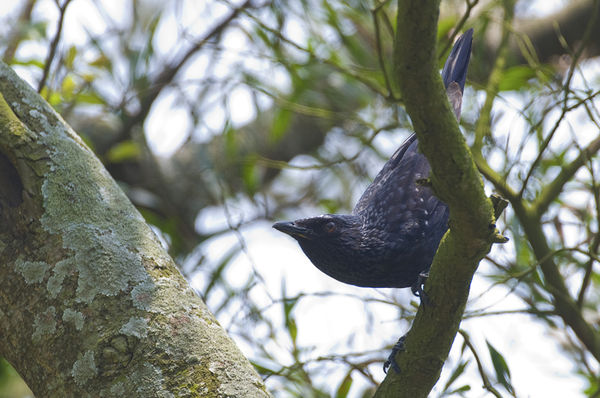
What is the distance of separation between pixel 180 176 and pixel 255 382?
259 cm

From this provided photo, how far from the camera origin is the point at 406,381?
1742mm

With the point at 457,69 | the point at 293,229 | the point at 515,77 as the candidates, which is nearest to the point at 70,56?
the point at 293,229

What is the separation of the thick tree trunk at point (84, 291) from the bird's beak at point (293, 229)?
1.86 ft

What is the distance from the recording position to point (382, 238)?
90.5 inches

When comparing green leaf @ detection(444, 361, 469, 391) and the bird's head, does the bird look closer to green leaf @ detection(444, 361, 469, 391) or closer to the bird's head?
the bird's head

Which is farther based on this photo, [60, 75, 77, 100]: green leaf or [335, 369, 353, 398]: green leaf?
[60, 75, 77, 100]: green leaf

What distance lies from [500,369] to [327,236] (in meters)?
0.74

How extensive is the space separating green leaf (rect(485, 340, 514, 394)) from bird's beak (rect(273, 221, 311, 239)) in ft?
2.39

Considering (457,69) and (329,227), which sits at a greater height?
(457,69)

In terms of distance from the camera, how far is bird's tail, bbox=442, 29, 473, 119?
264cm

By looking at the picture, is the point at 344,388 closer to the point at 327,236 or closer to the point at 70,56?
the point at 327,236

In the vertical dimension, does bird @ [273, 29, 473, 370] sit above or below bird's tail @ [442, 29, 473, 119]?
below

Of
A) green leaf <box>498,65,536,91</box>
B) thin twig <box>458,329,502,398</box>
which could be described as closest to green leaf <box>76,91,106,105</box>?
green leaf <box>498,65,536,91</box>

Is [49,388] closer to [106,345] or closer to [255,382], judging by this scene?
[106,345]
